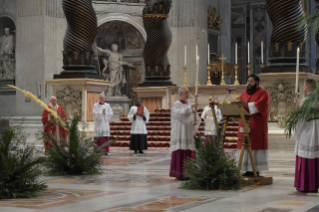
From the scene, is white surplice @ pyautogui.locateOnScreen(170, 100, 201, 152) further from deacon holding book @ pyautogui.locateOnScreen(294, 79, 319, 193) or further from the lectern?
deacon holding book @ pyautogui.locateOnScreen(294, 79, 319, 193)

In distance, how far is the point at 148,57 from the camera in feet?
63.2

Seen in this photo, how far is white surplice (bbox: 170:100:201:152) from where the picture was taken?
8789 mm

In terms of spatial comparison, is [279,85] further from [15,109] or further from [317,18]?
[15,109]

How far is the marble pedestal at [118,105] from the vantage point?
2556cm

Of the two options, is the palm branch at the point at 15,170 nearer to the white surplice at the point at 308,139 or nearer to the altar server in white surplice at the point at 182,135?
the altar server in white surplice at the point at 182,135

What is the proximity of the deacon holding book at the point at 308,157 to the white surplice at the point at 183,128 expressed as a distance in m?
1.98

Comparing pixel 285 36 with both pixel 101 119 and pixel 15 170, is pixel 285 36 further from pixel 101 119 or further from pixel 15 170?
pixel 15 170

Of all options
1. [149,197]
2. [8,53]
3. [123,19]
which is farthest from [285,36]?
[8,53]

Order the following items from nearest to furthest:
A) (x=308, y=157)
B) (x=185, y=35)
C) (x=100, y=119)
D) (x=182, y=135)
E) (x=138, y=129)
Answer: (x=308, y=157) < (x=182, y=135) < (x=100, y=119) < (x=138, y=129) < (x=185, y=35)

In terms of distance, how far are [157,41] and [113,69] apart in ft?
23.4

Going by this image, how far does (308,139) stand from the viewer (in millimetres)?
7211

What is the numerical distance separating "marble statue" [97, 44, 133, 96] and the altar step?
702 cm

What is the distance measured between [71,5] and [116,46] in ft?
33.9

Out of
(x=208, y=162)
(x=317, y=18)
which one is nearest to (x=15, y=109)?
(x=208, y=162)
